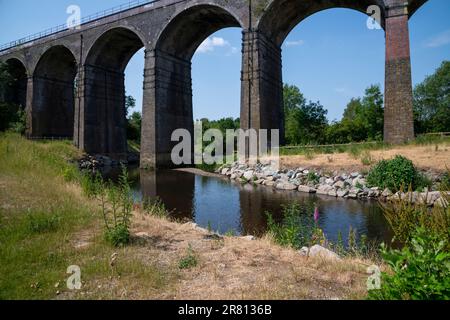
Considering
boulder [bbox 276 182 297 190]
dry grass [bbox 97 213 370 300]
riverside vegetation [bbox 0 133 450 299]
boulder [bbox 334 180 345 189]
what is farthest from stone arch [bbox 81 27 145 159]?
dry grass [bbox 97 213 370 300]

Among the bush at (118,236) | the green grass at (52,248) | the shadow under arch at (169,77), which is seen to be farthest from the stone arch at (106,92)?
the bush at (118,236)

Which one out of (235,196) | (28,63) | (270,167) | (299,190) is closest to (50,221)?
(235,196)

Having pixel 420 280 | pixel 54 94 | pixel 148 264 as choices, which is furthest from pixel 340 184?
pixel 54 94

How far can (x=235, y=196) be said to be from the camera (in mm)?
13766

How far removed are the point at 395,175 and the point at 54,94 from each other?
3812cm

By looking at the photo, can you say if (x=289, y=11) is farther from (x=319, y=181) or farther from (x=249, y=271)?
(x=249, y=271)

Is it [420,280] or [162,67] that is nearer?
[420,280]

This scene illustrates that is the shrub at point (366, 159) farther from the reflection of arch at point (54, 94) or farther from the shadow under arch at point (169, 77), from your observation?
the reflection of arch at point (54, 94)

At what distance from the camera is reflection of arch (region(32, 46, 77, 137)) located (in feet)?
115

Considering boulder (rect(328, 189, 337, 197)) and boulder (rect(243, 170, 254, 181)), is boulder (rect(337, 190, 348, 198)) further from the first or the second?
boulder (rect(243, 170, 254, 181))

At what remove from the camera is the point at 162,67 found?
2698 cm

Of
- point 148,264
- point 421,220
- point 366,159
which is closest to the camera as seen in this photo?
point 421,220

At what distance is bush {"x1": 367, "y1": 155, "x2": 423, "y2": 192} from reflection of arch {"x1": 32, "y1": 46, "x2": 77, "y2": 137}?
3441 centimetres

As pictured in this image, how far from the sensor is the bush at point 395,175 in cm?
1186
